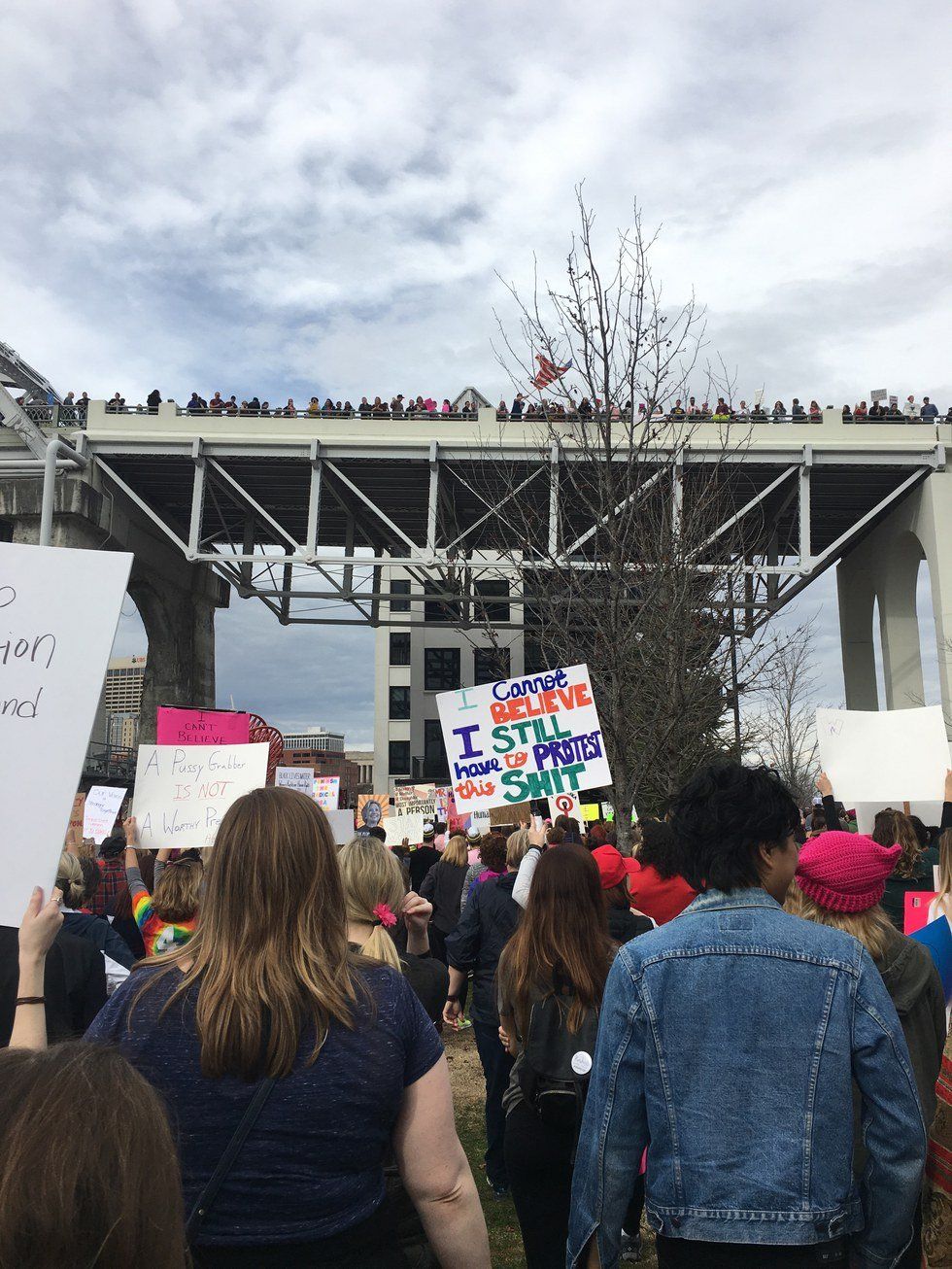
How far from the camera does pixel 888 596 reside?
34.0m

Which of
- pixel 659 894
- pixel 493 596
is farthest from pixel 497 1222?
pixel 493 596

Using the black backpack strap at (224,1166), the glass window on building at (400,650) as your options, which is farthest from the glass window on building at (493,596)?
the black backpack strap at (224,1166)

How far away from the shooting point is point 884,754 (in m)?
8.40

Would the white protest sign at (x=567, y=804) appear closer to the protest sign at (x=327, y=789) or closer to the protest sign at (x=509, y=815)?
the protest sign at (x=509, y=815)

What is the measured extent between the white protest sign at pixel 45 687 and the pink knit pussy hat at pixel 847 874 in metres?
2.12

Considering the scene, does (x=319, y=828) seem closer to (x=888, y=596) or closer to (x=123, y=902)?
(x=123, y=902)

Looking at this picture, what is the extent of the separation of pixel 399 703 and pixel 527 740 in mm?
56809

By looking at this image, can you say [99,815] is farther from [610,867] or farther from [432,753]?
[432,753]

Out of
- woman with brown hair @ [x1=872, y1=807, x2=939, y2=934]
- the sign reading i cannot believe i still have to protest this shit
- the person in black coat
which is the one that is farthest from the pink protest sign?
woman with brown hair @ [x1=872, y1=807, x2=939, y2=934]

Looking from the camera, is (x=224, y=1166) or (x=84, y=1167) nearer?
(x=84, y=1167)

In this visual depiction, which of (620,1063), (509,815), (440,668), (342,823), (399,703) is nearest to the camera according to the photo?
(620,1063)

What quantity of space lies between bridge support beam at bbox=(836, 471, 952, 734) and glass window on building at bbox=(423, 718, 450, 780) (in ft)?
88.3

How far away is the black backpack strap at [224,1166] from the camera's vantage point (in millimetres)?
2009

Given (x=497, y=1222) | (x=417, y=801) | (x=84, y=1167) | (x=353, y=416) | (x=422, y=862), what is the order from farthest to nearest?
(x=353, y=416) < (x=417, y=801) < (x=422, y=862) < (x=497, y=1222) < (x=84, y=1167)
